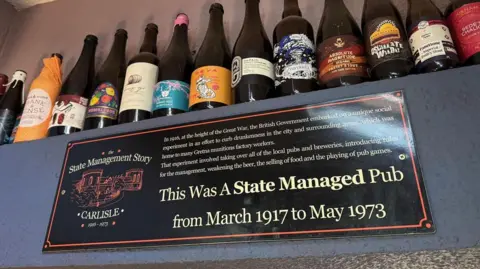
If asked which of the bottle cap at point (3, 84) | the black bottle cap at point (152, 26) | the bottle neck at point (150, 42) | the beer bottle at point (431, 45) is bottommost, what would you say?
the beer bottle at point (431, 45)

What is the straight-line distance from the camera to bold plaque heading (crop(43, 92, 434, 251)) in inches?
25.4

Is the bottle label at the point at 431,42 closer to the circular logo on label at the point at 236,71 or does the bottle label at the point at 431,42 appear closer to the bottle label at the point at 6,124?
the circular logo on label at the point at 236,71

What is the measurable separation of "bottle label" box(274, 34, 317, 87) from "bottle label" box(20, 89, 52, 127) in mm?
573

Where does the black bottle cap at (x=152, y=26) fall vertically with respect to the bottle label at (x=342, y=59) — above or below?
above

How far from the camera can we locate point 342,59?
79 cm

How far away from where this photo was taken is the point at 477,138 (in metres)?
0.63

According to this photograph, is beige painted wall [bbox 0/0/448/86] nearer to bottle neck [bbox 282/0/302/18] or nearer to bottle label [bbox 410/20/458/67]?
bottle neck [bbox 282/0/302/18]

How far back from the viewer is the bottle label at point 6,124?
1049 mm

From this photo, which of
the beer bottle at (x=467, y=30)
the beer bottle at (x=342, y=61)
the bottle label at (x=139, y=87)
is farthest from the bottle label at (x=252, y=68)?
the beer bottle at (x=467, y=30)

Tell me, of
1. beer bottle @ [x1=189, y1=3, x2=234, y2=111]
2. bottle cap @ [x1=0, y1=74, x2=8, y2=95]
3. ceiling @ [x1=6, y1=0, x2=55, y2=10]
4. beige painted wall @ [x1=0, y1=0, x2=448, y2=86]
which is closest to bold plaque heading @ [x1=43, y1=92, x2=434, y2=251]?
beer bottle @ [x1=189, y1=3, x2=234, y2=111]

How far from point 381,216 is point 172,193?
0.36 metres

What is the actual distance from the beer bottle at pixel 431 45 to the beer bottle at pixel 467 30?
0.06 feet

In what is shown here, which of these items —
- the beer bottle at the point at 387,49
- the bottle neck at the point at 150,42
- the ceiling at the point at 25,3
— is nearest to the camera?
the beer bottle at the point at 387,49

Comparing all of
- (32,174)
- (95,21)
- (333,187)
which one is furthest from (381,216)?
(95,21)
